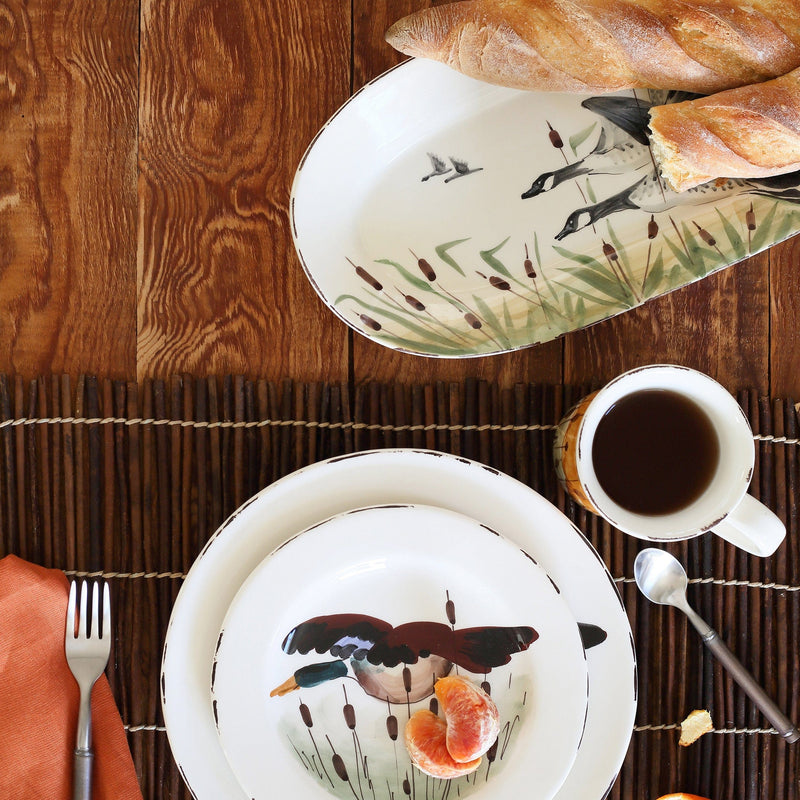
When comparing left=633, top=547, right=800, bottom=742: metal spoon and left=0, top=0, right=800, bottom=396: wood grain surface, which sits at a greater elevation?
left=0, top=0, right=800, bottom=396: wood grain surface

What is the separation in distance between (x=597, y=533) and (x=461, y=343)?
237mm

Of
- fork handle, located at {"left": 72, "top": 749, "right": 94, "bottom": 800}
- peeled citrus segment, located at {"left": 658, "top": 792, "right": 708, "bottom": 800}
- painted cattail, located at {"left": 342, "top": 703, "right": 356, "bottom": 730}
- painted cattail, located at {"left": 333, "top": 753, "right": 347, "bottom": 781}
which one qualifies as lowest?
peeled citrus segment, located at {"left": 658, "top": 792, "right": 708, "bottom": 800}

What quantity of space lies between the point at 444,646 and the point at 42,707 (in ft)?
1.21

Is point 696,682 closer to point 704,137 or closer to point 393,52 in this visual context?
point 704,137

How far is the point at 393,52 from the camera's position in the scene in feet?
2.28

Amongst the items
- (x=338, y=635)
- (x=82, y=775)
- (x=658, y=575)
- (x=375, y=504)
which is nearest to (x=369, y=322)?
(x=375, y=504)

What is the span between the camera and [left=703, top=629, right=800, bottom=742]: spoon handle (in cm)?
68

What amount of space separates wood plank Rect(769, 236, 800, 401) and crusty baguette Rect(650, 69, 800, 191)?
5.5 inches

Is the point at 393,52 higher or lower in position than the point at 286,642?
higher

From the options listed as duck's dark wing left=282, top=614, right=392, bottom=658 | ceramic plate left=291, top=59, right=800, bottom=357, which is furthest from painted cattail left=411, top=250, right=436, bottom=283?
duck's dark wing left=282, top=614, right=392, bottom=658

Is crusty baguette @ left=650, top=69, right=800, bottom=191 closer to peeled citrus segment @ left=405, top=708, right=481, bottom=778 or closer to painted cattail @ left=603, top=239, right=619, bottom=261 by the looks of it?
painted cattail @ left=603, top=239, right=619, bottom=261

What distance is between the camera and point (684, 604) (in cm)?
69

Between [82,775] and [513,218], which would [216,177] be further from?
[82,775]

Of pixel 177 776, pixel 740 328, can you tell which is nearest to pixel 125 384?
pixel 177 776
